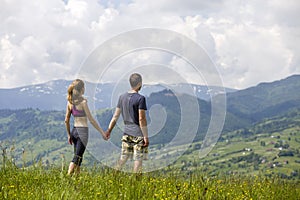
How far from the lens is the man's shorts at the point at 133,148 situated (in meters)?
8.38

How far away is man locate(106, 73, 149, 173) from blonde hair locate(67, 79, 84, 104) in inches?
35.3

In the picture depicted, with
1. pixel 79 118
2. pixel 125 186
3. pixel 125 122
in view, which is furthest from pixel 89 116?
pixel 125 186

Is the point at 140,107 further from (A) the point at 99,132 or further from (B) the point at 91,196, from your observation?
(B) the point at 91,196

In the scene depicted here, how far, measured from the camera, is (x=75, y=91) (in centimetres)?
872

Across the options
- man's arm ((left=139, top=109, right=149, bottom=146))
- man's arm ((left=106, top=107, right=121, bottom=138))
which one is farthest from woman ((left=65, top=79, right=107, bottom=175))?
man's arm ((left=139, top=109, right=149, bottom=146))

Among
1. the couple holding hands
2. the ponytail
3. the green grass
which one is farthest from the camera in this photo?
the ponytail

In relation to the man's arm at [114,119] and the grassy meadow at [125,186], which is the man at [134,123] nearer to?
the man's arm at [114,119]

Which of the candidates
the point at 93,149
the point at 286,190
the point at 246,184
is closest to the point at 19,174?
the point at 93,149

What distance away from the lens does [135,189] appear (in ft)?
17.4

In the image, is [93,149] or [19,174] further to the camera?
[93,149]

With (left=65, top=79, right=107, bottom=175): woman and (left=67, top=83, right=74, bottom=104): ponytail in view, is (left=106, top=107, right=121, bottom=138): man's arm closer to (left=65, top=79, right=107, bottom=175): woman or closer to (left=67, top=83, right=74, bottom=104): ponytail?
(left=65, top=79, right=107, bottom=175): woman

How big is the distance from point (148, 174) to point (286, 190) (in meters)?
3.00

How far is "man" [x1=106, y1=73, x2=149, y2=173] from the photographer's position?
8308mm

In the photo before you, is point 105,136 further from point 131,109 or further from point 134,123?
→ point 131,109
